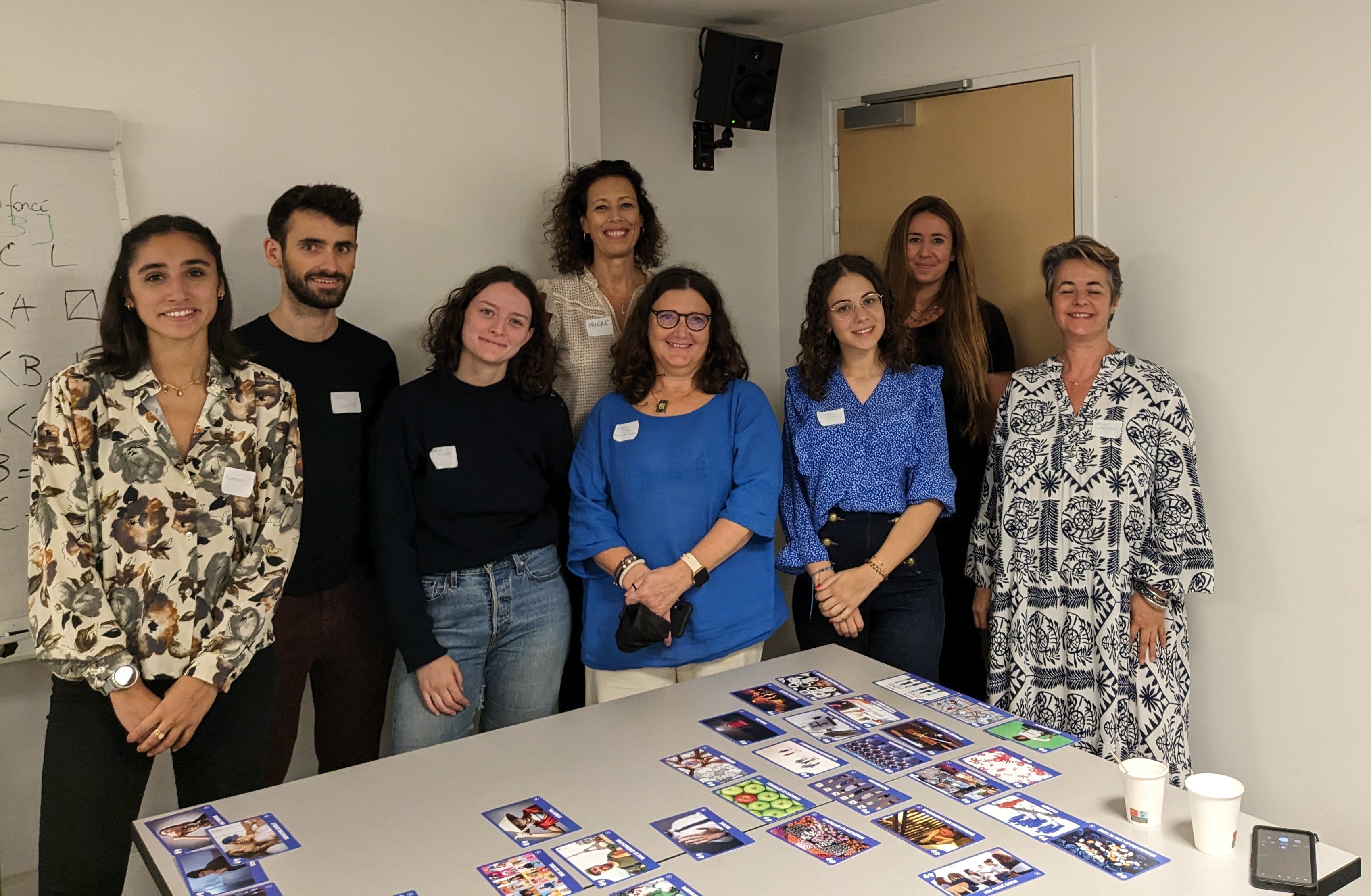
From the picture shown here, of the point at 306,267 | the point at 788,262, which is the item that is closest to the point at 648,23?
the point at 788,262

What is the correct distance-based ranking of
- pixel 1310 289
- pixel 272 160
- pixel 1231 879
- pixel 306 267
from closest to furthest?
pixel 1231 879 < pixel 306 267 < pixel 1310 289 < pixel 272 160

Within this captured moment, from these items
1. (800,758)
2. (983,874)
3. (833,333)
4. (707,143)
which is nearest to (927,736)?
(800,758)

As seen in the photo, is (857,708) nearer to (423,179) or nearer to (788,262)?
(423,179)

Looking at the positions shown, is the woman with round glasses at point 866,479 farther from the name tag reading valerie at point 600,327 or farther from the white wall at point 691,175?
the white wall at point 691,175

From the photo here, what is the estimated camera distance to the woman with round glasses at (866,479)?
2910 mm

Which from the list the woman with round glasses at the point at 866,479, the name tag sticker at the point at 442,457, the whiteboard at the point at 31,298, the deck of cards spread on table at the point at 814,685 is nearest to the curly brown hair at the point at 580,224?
the woman with round glasses at the point at 866,479

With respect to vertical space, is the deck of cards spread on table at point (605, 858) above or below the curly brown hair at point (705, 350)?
below

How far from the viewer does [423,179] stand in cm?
350

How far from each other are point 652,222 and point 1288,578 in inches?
86.7

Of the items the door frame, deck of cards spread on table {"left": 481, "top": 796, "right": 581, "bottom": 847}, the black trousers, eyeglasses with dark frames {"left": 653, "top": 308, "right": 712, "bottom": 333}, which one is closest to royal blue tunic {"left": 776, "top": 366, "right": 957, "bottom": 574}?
Answer: eyeglasses with dark frames {"left": 653, "top": 308, "right": 712, "bottom": 333}

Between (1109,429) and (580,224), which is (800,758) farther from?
(580,224)

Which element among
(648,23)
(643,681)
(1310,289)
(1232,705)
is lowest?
(1232,705)

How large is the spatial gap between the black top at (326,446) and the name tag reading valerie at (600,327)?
732 mm

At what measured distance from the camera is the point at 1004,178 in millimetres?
3787
